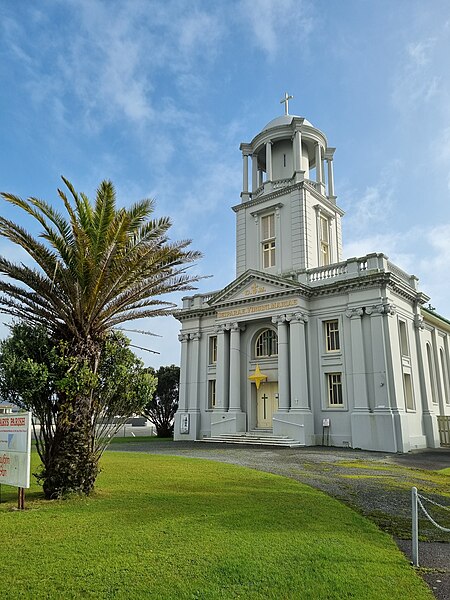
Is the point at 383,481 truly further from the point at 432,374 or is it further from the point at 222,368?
the point at 432,374

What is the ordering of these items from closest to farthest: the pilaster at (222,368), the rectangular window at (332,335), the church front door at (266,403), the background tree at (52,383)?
the background tree at (52,383) → the rectangular window at (332,335) → the church front door at (266,403) → the pilaster at (222,368)

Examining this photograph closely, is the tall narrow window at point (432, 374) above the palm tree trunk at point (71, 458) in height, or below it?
above

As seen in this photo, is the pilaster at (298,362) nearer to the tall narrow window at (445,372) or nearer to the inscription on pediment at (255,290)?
the inscription on pediment at (255,290)

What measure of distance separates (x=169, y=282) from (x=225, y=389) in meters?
16.0

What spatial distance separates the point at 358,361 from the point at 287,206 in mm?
11076

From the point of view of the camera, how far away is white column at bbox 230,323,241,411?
999 inches

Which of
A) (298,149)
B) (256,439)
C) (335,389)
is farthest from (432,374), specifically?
(298,149)

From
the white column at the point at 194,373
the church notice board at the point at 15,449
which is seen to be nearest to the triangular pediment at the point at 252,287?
the white column at the point at 194,373

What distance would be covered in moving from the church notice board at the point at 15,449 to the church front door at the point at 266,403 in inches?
726

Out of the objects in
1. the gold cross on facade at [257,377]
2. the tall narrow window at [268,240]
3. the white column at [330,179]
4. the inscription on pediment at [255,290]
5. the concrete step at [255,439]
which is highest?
the white column at [330,179]

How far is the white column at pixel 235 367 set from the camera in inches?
999

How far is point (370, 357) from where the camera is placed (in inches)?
843

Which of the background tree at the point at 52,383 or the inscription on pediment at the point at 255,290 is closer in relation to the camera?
the background tree at the point at 52,383

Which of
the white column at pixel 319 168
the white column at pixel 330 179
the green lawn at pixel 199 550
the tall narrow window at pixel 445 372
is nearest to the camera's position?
the green lawn at pixel 199 550
